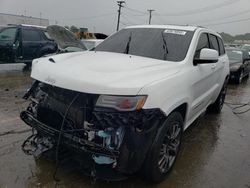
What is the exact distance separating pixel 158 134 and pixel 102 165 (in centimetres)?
66

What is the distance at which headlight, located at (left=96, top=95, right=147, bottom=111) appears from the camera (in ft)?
9.54

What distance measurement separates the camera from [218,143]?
16.7ft

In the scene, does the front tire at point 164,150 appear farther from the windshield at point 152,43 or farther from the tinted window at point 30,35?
the tinted window at point 30,35

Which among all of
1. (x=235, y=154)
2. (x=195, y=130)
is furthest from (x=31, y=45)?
(x=235, y=154)

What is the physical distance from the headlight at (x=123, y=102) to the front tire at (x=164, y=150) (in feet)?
1.46

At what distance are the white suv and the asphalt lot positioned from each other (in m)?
0.33

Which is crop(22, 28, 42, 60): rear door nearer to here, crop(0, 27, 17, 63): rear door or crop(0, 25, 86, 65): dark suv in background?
crop(0, 25, 86, 65): dark suv in background

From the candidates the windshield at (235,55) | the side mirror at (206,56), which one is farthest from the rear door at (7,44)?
the windshield at (235,55)

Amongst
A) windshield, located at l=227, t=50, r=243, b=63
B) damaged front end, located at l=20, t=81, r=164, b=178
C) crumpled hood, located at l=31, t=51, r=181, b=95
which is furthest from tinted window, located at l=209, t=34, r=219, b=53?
windshield, located at l=227, t=50, r=243, b=63

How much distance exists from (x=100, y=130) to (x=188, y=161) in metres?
1.79

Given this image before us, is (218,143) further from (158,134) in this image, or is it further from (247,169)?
(158,134)

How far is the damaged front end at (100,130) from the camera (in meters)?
2.93

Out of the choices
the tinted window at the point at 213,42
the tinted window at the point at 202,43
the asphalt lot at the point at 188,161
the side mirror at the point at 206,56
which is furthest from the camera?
the tinted window at the point at 213,42

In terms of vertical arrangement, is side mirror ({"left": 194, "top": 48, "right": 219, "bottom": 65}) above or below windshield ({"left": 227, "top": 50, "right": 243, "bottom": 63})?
above
